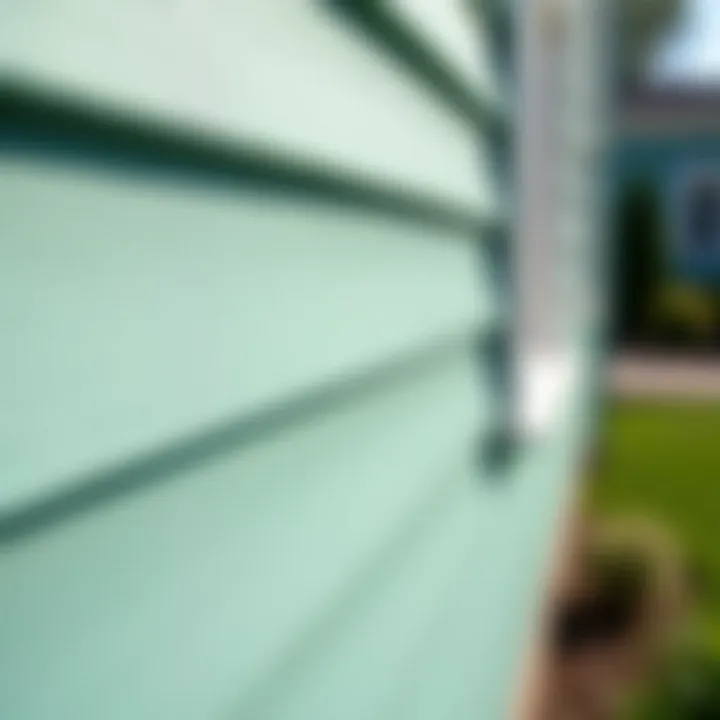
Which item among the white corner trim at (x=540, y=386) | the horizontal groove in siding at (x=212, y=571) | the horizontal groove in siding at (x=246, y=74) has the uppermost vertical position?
the horizontal groove in siding at (x=246, y=74)

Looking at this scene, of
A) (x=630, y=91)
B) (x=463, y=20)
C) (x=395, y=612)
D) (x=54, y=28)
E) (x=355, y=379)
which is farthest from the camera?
(x=630, y=91)

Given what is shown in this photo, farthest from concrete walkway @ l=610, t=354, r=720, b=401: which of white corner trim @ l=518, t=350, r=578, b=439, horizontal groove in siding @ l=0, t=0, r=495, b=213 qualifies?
horizontal groove in siding @ l=0, t=0, r=495, b=213

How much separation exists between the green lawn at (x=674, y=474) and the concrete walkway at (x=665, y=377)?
0.79m

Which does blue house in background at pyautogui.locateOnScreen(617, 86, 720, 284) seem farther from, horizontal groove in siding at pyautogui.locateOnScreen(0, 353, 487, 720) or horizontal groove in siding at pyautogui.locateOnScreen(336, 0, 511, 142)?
horizontal groove in siding at pyautogui.locateOnScreen(0, 353, 487, 720)

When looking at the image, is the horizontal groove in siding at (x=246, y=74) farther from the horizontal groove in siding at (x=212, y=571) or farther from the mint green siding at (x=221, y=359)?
the horizontal groove in siding at (x=212, y=571)

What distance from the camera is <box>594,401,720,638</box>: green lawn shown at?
4973mm

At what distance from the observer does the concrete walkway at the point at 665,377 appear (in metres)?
10.4

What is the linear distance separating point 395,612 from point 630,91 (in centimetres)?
1564

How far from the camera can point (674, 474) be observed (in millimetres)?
6637

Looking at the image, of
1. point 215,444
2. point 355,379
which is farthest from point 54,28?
point 355,379

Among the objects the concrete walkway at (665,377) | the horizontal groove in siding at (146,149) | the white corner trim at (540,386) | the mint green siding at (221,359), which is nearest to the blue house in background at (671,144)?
the concrete walkway at (665,377)

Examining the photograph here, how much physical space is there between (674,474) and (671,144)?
1035 cm

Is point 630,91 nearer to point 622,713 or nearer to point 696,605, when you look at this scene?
point 696,605

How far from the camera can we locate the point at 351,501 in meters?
1.28
